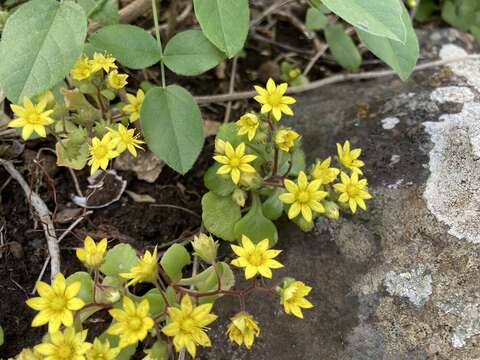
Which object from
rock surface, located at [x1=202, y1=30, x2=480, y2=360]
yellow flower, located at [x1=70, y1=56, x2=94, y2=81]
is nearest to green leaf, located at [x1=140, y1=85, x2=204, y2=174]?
yellow flower, located at [x1=70, y1=56, x2=94, y2=81]

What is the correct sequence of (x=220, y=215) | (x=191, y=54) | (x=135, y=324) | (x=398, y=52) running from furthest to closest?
1. (x=398, y=52)
2. (x=191, y=54)
3. (x=220, y=215)
4. (x=135, y=324)

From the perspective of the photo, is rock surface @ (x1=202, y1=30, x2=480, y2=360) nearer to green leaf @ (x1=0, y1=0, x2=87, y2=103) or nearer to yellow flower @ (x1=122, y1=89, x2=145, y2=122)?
yellow flower @ (x1=122, y1=89, x2=145, y2=122)

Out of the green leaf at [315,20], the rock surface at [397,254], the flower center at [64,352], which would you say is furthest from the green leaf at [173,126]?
the green leaf at [315,20]

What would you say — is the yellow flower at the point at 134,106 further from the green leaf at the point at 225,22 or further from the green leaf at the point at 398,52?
the green leaf at the point at 398,52

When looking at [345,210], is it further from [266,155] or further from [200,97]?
[200,97]

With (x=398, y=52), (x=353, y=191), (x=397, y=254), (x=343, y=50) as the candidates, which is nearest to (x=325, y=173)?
(x=353, y=191)

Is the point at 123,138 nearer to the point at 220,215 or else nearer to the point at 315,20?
the point at 220,215
